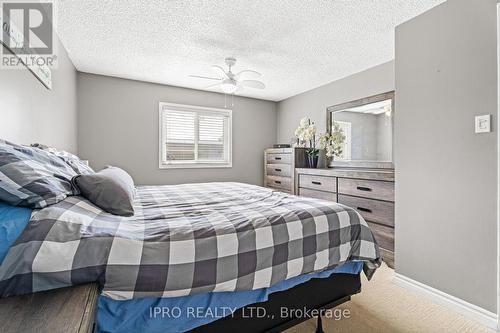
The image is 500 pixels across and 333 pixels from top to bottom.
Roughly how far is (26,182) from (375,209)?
2901 millimetres

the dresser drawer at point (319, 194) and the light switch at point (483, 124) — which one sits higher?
the light switch at point (483, 124)

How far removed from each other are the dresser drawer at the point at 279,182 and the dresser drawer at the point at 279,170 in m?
0.07

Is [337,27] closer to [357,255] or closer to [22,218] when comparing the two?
[357,255]

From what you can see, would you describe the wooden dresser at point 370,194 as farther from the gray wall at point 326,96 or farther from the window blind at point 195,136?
the window blind at point 195,136

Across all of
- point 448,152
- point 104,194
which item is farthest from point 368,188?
point 104,194

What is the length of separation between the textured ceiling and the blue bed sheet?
212 centimetres

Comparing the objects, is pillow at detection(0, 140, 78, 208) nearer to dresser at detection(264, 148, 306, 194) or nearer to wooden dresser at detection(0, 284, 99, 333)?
wooden dresser at detection(0, 284, 99, 333)

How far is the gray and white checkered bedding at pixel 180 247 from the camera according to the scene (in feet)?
2.82

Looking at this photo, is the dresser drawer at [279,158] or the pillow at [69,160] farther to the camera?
the dresser drawer at [279,158]

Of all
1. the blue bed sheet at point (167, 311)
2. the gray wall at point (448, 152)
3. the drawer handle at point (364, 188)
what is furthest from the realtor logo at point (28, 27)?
the drawer handle at point (364, 188)

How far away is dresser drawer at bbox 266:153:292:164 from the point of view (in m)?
4.13

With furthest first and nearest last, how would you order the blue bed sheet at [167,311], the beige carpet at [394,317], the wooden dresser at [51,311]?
1. the beige carpet at [394,317]
2. the blue bed sheet at [167,311]
3. the wooden dresser at [51,311]

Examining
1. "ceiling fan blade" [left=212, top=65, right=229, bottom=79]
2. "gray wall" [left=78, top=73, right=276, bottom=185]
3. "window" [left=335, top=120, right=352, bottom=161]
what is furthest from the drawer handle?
"gray wall" [left=78, top=73, right=276, bottom=185]

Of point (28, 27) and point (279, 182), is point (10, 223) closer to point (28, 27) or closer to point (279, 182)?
point (28, 27)
